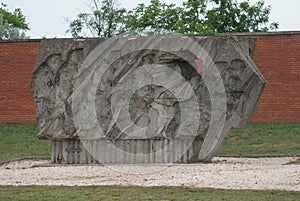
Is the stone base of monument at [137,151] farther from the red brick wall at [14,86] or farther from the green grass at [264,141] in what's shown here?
the red brick wall at [14,86]

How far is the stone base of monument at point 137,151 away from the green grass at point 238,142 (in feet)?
10.1

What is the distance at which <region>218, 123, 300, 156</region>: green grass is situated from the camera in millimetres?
19781

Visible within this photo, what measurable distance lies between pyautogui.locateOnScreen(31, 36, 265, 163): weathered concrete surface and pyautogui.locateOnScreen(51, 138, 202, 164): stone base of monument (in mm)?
22

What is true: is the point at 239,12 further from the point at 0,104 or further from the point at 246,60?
the point at 246,60

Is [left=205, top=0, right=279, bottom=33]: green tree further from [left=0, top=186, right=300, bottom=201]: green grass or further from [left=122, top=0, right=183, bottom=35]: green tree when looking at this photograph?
[left=0, top=186, right=300, bottom=201]: green grass

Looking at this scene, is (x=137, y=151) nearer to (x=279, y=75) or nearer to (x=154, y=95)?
(x=154, y=95)

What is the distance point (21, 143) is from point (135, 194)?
11266 mm

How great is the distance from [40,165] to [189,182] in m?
4.85

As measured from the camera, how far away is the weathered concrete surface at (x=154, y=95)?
16.4 meters

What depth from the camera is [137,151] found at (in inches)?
655

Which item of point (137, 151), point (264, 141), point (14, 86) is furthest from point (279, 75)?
point (137, 151)

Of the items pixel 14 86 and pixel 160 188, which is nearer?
pixel 160 188

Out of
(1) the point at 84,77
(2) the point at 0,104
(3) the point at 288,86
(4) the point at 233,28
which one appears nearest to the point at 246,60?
(1) the point at 84,77

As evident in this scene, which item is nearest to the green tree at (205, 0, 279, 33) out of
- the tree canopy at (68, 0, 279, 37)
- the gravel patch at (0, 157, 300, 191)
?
the tree canopy at (68, 0, 279, 37)
